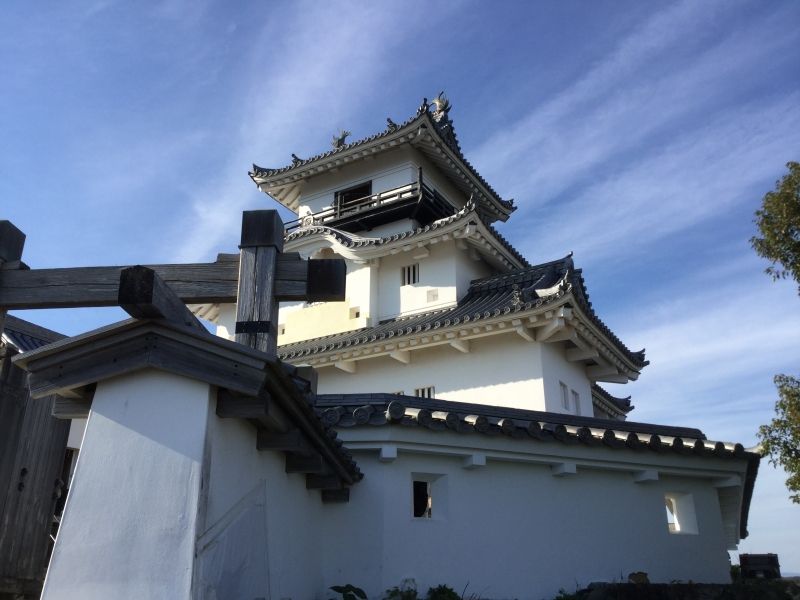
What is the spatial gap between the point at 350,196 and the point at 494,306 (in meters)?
8.22

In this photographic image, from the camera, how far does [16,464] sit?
326 inches

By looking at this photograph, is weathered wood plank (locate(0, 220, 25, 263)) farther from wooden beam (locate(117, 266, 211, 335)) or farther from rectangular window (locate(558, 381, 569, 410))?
rectangular window (locate(558, 381, 569, 410))

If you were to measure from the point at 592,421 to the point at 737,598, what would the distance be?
9.76 ft

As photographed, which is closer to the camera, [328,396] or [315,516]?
[315,516]

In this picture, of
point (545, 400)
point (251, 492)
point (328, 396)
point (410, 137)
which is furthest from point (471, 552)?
point (410, 137)

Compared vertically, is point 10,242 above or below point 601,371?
below

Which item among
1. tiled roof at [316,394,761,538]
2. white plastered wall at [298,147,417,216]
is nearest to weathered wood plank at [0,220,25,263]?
tiled roof at [316,394,761,538]

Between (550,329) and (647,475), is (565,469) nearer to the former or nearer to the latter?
(647,475)

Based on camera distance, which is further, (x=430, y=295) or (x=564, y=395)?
(x=430, y=295)

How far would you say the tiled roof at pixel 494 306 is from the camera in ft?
48.2

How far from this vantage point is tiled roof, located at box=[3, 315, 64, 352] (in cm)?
896

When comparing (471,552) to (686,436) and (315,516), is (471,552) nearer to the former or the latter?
(315,516)

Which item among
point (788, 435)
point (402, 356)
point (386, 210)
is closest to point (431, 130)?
point (386, 210)

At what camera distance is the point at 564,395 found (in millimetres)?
15953
